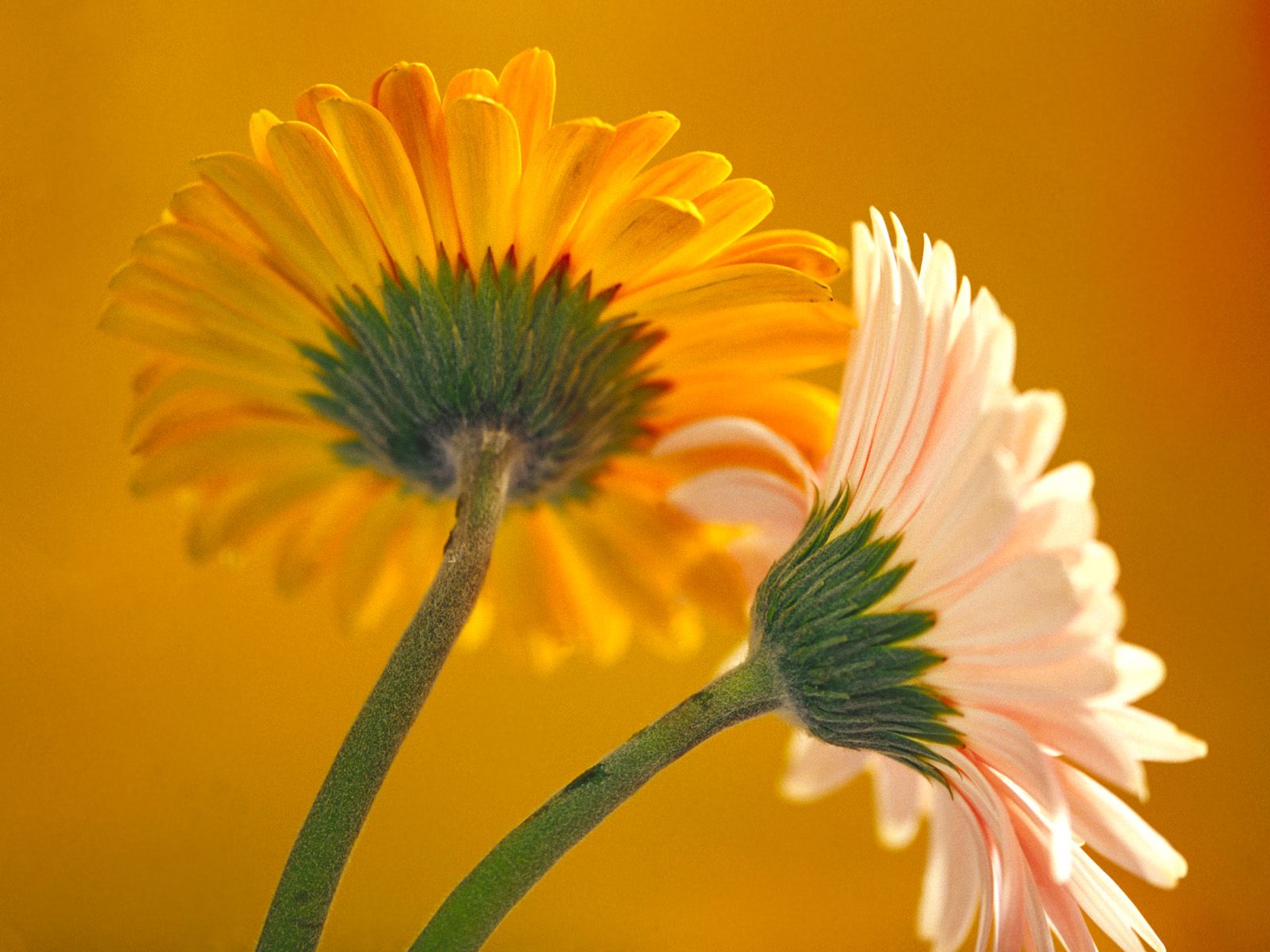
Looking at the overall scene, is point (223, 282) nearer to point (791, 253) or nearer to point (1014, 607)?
point (791, 253)

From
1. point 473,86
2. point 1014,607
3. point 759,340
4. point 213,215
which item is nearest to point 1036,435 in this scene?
point 1014,607

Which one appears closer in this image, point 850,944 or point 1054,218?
point 850,944

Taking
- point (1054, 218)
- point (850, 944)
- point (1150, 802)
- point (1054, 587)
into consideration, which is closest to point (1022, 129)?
A: point (1054, 218)

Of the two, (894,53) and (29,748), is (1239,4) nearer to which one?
(894,53)

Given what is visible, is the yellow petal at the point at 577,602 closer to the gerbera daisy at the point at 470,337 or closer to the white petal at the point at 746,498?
the gerbera daisy at the point at 470,337

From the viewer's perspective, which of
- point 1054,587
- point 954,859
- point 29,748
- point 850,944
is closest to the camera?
point 1054,587

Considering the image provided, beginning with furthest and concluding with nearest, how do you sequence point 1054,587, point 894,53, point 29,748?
point 894,53
point 29,748
point 1054,587
